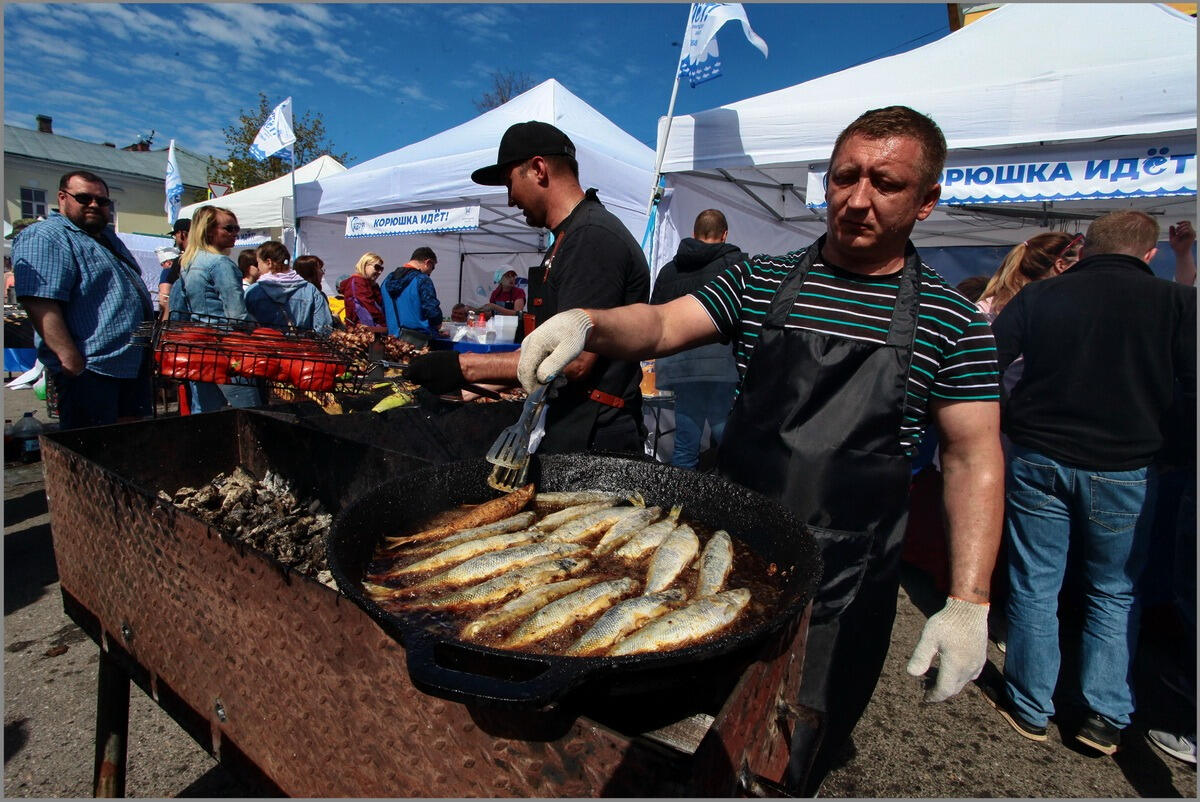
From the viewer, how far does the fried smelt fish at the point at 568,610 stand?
135 cm

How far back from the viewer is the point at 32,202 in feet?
109

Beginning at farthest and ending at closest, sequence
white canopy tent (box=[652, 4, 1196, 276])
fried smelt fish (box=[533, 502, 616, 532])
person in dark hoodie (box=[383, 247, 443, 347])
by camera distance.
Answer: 1. person in dark hoodie (box=[383, 247, 443, 347])
2. white canopy tent (box=[652, 4, 1196, 276])
3. fried smelt fish (box=[533, 502, 616, 532])

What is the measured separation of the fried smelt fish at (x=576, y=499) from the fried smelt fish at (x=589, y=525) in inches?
3.9

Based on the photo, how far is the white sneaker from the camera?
9.90ft

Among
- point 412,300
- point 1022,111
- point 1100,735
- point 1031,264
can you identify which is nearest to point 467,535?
point 1100,735

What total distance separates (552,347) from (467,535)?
64 centimetres

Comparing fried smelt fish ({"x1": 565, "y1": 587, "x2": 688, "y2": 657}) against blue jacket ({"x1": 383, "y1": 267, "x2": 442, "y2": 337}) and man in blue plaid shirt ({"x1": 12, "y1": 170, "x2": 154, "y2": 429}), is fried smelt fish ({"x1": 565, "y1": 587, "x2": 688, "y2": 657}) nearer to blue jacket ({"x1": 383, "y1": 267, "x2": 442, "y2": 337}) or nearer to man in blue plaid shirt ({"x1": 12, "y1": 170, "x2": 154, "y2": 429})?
man in blue plaid shirt ({"x1": 12, "y1": 170, "x2": 154, "y2": 429})

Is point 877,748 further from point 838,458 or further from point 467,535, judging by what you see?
point 467,535

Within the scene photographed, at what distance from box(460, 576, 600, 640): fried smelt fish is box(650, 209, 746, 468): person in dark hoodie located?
3.65 metres

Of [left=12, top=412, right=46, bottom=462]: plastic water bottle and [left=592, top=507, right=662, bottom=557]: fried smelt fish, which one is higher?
[left=592, top=507, right=662, bottom=557]: fried smelt fish

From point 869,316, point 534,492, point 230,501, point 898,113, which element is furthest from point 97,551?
point 898,113

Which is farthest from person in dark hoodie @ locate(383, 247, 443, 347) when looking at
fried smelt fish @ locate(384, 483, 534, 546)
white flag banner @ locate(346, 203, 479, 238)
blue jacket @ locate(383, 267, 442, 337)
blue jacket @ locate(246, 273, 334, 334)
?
fried smelt fish @ locate(384, 483, 534, 546)

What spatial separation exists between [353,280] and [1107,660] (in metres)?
9.69

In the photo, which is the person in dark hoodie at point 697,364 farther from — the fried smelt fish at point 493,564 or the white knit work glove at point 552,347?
the fried smelt fish at point 493,564
